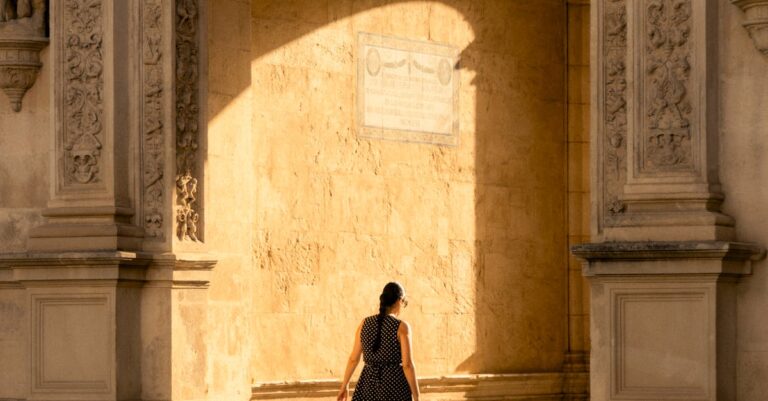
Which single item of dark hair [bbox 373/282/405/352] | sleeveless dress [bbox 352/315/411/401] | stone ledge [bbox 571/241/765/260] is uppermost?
stone ledge [bbox 571/241/765/260]

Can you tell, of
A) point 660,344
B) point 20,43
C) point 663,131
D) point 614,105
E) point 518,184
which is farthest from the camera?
point 518,184

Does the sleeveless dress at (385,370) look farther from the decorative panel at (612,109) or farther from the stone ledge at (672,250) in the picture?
the decorative panel at (612,109)

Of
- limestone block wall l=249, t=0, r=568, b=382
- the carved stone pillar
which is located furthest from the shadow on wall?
the carved stone pillar

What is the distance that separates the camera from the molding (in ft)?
53.6

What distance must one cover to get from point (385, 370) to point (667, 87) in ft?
8.99

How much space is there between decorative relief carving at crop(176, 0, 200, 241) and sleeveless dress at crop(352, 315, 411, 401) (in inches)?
90.5

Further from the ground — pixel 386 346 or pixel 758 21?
pixel 758 21

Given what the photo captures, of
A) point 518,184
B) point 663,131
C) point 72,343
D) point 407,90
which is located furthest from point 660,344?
point 518,184

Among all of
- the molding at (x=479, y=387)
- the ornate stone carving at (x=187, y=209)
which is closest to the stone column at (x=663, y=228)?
the ornate stone carving at (x=187, y=209)

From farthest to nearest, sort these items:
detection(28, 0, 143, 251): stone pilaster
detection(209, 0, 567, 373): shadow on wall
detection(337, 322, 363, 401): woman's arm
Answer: detection(209, 0, 567, 373): shadow on wall → detection(28, 0, 143, 251): stone pilaster → detection(337, 322, 363, 401): woman's arm

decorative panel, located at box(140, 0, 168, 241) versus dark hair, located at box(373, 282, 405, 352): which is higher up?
decorative panel, located at box(140, 0, 168, 241)

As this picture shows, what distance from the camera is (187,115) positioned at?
14336 millimetres

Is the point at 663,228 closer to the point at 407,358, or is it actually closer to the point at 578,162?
the point at 407,358

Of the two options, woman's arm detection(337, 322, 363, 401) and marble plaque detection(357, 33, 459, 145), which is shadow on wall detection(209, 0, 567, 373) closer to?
marble plaque detection(357, 33, 459, 145)
